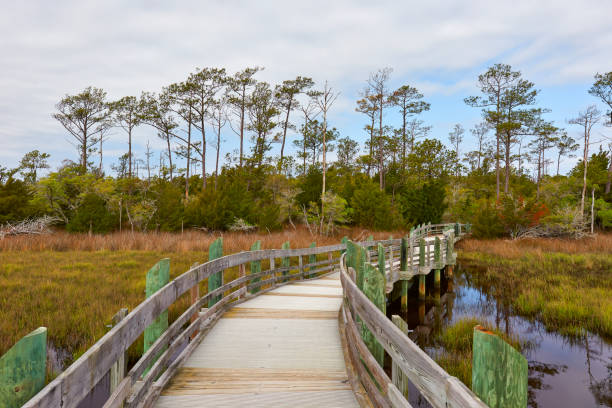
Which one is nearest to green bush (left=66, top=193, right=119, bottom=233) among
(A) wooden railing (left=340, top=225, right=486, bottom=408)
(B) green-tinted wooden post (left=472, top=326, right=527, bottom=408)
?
(A) wooden railing (left=340, top=225, right=486, bottom=408)

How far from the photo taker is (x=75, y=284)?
9031 mm

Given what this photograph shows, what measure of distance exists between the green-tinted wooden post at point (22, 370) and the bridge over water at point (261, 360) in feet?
0.33

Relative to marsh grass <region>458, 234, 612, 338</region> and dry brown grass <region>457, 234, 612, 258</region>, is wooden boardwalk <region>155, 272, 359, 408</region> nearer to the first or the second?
marsh grass <region>458, 234, 612, 338</region>

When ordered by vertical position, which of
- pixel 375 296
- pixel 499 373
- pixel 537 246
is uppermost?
pixel 499 373

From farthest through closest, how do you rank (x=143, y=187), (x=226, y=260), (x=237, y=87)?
(x=237, y=87)
(x=143, y=187)
(x=226, y=260)

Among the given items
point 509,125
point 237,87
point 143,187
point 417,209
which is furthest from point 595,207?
point 143,187

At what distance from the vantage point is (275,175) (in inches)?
1296

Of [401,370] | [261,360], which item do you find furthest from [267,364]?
[401,370]

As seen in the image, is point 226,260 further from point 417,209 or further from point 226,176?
point 417,209

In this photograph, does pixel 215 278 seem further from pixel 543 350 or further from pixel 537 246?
pixel 537 246

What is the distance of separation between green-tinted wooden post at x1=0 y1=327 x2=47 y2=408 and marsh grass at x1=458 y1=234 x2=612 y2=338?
11.1 m

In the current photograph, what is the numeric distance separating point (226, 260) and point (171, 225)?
64.8ft

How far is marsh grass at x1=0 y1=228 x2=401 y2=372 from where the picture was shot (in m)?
6.10

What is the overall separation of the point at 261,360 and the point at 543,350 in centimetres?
770
